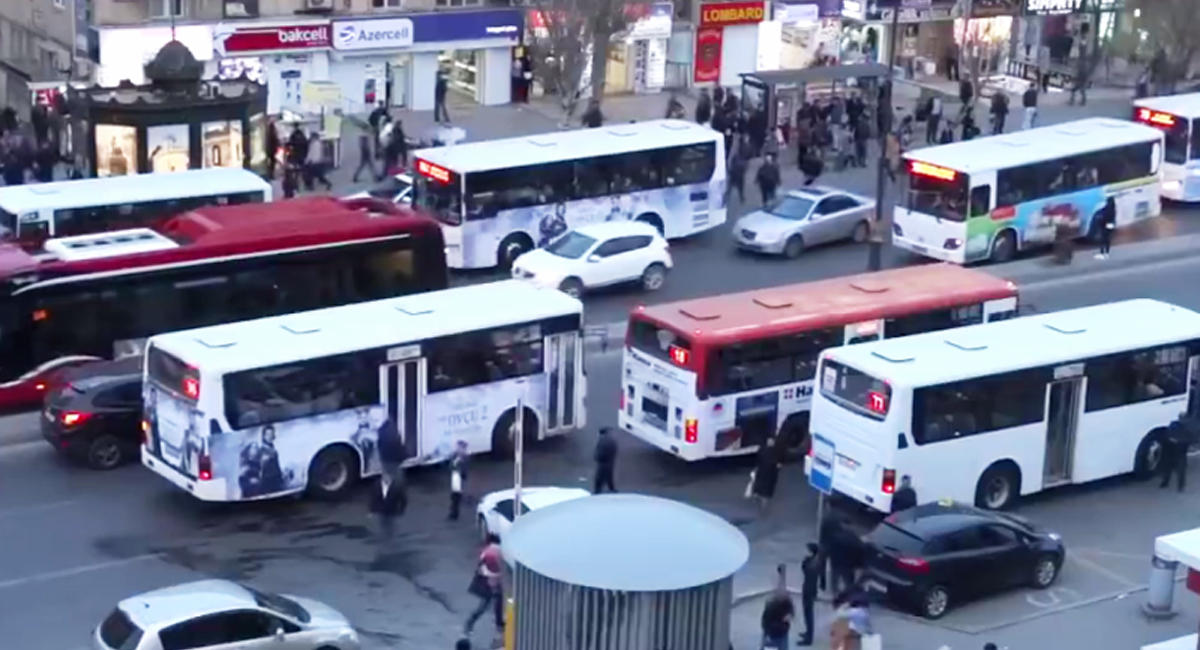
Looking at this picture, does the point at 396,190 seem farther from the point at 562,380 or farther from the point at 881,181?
the point at 562,380

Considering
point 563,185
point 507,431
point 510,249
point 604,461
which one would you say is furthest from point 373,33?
point 604,461

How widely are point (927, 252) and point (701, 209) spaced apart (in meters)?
4.31

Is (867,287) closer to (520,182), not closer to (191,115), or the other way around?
(520,182)

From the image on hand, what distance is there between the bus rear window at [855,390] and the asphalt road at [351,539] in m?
1.79

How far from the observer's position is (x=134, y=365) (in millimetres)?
31281

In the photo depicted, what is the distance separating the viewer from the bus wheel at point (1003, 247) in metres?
42.8

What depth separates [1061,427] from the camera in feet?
98.6

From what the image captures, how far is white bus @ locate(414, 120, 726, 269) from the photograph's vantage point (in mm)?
40531

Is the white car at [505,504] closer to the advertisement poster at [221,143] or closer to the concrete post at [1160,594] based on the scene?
the concrete post at [1160,594]

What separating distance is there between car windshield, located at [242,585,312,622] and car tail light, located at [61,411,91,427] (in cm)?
718

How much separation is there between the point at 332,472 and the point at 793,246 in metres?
15.4

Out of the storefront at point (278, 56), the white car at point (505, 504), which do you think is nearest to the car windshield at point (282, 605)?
the white car at point (505, 504)

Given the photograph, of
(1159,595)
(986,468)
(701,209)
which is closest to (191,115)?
(701,209)

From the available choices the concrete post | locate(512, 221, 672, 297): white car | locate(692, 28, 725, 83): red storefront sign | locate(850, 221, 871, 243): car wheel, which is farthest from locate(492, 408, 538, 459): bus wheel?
locate(692, 28, 725, 83): red storefront sign
